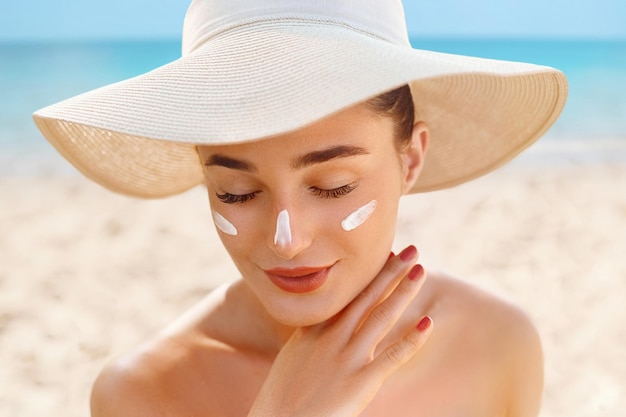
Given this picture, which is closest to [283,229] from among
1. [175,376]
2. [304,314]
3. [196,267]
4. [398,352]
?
[304,314]

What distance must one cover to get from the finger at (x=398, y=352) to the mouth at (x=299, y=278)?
0.18m

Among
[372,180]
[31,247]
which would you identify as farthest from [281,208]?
[31,247]

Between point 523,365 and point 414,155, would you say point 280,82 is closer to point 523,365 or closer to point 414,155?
point 414,155

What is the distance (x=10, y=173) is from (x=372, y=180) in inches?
207

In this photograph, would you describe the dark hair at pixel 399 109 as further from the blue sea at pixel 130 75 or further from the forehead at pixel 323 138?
the blue sea at pixel 130 75

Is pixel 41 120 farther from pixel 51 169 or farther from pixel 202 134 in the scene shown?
pixel 51 169

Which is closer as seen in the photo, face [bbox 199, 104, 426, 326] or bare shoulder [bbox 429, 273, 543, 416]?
face [bbox 199, 104, 426, 326]

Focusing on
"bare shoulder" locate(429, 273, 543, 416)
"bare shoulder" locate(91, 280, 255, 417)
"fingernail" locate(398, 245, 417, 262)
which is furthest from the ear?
"bare shoulder" locate(91, 280, 255, 417)

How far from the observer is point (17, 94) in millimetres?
9984

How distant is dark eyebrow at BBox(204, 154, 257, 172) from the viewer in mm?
1312

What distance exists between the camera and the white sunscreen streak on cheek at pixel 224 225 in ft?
4.65

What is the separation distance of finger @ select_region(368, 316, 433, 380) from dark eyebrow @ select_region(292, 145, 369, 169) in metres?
0.36

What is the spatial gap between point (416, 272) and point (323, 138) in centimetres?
37

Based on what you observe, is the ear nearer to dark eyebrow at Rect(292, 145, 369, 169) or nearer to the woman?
the woman
